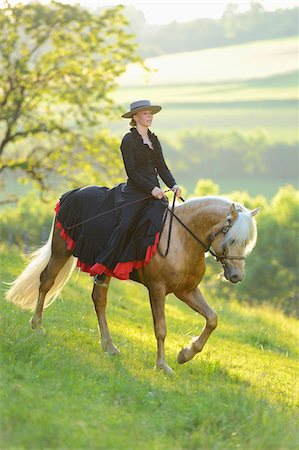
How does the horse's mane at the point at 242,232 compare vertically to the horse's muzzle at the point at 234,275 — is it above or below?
above

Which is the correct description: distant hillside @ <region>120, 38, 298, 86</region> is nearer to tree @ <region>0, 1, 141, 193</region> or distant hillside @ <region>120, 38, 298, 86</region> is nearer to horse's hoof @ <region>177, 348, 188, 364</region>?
tree @ <region>0, 1, 141, 193</region>

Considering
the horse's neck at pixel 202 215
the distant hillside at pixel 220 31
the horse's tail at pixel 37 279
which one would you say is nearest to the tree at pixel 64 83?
the distant hillside at pixel 220 31

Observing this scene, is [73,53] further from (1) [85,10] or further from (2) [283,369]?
(2) [283,369]

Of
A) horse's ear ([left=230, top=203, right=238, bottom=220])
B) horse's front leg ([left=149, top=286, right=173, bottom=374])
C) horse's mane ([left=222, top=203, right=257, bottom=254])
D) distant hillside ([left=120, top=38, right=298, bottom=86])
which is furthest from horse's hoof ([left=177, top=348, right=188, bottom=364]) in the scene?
distant hillside ([left=120, top=38, right=298, bottom=86])

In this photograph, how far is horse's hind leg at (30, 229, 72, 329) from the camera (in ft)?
32.3

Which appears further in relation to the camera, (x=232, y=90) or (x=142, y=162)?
(x=232, y=90)

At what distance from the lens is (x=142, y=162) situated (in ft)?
29.2

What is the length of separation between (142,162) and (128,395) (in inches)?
123

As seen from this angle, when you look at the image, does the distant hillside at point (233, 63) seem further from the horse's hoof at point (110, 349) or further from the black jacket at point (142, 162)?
the horse's hoof at point (110, 349)

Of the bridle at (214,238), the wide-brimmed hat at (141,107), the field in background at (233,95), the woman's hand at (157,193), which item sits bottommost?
the field in background at (233,95)

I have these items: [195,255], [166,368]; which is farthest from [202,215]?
[166,368]

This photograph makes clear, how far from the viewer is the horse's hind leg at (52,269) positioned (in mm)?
9836

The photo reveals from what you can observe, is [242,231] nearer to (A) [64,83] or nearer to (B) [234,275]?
(B) [234,275]

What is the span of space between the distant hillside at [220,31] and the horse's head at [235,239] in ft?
101
